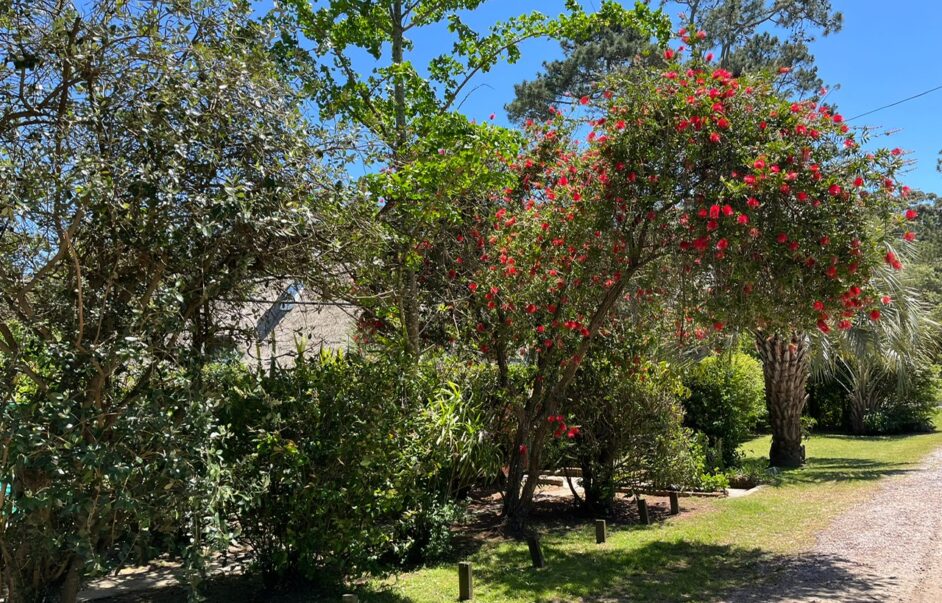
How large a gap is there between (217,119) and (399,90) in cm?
473

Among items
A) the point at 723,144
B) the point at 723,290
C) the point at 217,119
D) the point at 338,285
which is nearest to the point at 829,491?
the point at 723,290

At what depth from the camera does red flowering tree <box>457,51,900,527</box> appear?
6324 millimetres

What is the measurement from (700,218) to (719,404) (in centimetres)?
891

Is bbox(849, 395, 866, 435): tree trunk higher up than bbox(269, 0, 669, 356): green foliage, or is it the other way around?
bbox(269, 0, 669, 356): green foliage

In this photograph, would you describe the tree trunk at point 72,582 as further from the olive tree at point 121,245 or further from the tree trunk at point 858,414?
the tree trunk at point 858,414

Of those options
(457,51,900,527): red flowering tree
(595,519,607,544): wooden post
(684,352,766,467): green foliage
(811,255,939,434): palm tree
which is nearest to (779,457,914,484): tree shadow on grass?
(684,352,766,467): green foliage

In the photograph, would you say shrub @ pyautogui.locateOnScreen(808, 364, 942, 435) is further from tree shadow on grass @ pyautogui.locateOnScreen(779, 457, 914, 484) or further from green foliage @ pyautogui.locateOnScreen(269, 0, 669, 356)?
green foliage @ pyautogui.locateOnScreen(269, 0, 669, 356)

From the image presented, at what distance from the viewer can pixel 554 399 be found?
8797mm


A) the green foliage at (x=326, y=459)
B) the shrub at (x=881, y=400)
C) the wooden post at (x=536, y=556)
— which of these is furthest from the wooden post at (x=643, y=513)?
the shrub at (x=881, y=400)

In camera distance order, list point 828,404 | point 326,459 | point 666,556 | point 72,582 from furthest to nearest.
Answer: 1. point 828,404
2. point 666,556
3. point 326,459
4. point 72,582

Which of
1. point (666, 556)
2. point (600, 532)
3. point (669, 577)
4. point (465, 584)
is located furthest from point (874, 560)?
point (465, 584)

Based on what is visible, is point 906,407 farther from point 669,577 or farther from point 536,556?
point 536,556

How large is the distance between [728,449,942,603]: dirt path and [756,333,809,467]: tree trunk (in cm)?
372

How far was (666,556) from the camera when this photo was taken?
7816mm
